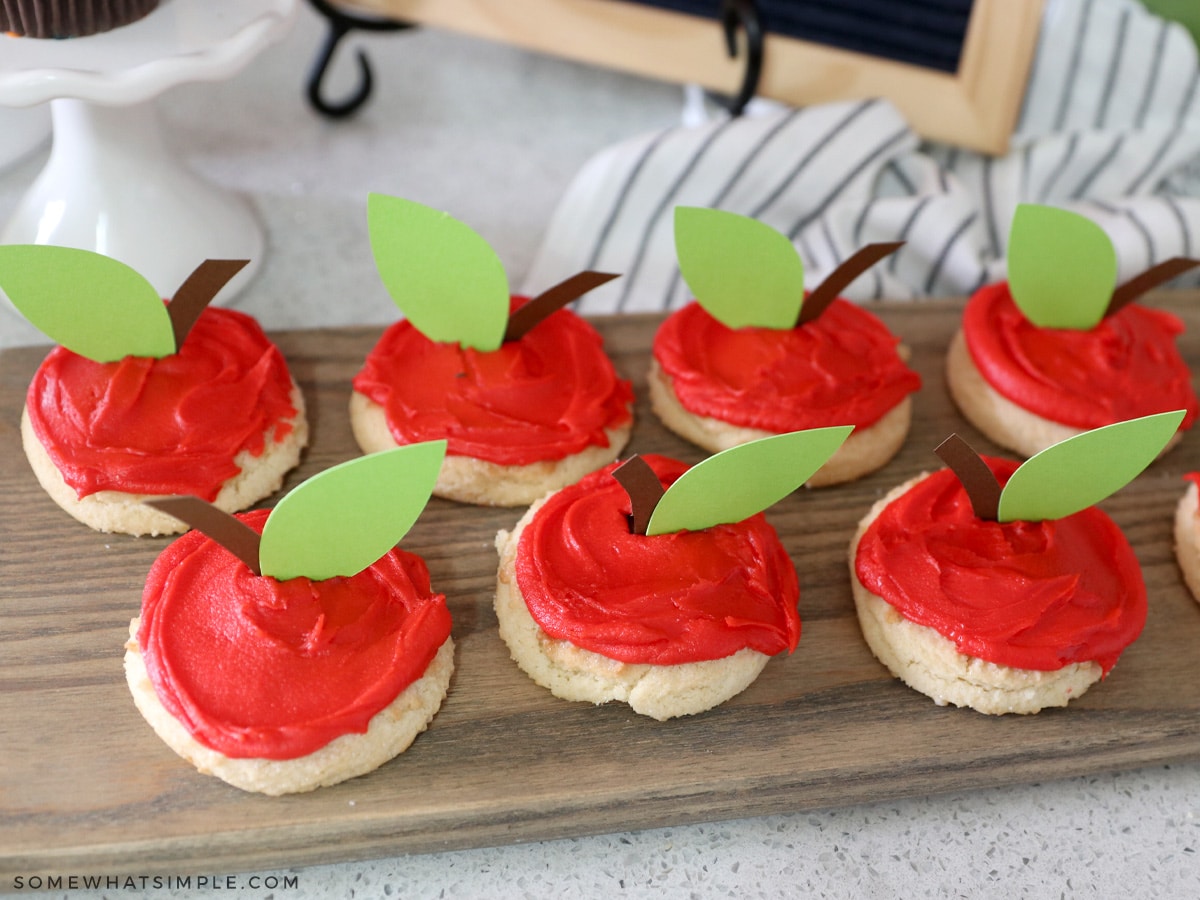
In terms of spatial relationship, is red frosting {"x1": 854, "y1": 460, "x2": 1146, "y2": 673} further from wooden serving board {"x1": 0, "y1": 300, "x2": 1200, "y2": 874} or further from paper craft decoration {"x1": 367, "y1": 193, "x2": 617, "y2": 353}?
A: paper craft decoration {"x1": 367, "y1": 193, "x2": 617, "y2": 353}

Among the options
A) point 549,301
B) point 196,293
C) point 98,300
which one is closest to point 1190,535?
point 549,301

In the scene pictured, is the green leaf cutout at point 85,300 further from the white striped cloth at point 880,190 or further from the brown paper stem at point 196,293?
the white striped cloth at point 880,190

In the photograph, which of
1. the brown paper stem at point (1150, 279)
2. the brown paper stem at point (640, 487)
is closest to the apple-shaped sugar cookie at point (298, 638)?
the brown paper stem at point (640, 487)

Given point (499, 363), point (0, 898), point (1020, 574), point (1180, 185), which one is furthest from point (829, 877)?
point (1180, 185)

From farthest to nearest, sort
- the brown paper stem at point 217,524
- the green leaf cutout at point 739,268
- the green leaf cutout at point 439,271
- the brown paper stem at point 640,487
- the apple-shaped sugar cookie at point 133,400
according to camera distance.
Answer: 1. the green leaf cutout at point 739,268
2. the green leaf cutout at point 439,271
3. the apple-shaped sugar cookie at point 133,400
4. the brown paper stem at point 640,487
5. the brown paper stem at point 217,524

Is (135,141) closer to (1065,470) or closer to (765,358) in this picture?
(765,358)

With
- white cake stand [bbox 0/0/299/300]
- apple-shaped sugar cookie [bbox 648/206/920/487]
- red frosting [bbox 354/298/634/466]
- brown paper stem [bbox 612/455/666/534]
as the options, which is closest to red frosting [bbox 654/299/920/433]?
apple-shaped sugar cookie [bbox 648/206/920/487]
